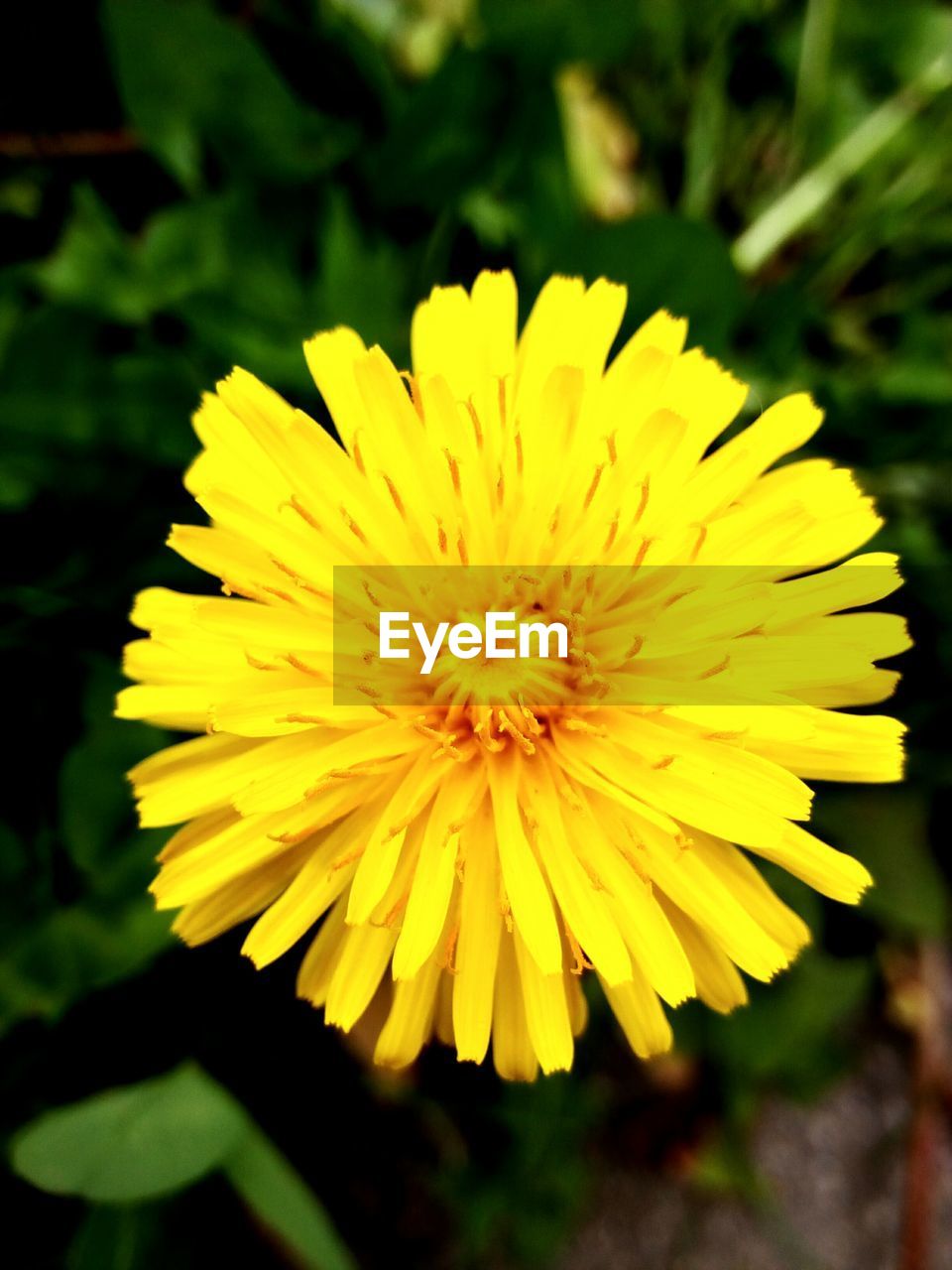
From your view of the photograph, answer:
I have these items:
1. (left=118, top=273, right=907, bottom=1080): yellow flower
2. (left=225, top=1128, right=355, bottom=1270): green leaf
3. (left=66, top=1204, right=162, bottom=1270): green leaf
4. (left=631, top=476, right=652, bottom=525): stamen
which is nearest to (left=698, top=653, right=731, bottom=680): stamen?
(left=118, top=273, right=907, bottom=1080): yellow flower

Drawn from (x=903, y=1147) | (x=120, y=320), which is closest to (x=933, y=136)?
(x=120, y=320)

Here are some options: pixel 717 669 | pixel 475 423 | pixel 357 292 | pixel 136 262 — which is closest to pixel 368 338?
pixel 357 292

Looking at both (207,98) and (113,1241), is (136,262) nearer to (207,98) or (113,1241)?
(207,98)

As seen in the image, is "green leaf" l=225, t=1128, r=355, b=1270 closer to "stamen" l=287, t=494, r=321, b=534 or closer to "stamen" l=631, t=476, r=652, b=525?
"stamen" l=287, t=494, r=321, b=534

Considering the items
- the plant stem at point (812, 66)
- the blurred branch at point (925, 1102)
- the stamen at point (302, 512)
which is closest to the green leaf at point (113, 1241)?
the stamen at point (302, 512)

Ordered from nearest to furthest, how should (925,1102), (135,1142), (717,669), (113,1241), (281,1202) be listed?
(717,669), (135,1142), (281,1202), (113,1241), (925,1102)

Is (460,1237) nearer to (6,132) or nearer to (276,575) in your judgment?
(276,575)

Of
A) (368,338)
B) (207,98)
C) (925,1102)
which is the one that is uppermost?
(207,98)
